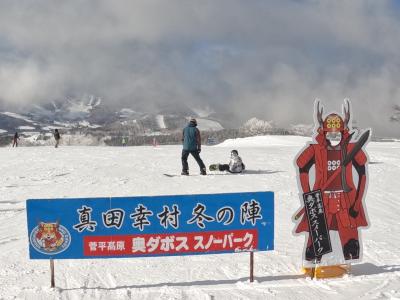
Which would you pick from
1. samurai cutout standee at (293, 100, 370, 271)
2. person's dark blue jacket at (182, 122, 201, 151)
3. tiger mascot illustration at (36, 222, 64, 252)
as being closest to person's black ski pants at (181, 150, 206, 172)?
person's dark blue jacket at (182, 122, 201, 151)

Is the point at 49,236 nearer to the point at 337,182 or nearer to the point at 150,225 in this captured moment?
the point at 150,225

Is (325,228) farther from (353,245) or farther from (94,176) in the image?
(94,176)

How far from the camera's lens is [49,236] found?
5.68m

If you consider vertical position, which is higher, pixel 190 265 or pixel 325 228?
pixel 325 228

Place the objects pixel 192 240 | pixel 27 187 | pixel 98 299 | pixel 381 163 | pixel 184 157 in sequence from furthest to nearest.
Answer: pixel 381 163 < pixel 184 157 < pixel 27 187 < pixel 192 240 < pixel 98 299

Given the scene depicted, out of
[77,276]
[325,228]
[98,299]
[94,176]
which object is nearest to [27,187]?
[94,176]

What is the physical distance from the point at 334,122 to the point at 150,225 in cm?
283

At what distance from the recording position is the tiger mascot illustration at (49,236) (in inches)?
222

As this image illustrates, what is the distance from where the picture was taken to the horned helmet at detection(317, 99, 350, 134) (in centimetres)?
612

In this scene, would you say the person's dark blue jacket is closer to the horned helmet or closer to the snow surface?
the snow surface

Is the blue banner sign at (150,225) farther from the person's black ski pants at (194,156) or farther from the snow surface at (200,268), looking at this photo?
the person's black ski pants at (194,156)

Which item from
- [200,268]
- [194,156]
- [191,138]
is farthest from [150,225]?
[194,156]

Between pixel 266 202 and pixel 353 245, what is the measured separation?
152 centimetres

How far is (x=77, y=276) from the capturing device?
6141 millimetres
